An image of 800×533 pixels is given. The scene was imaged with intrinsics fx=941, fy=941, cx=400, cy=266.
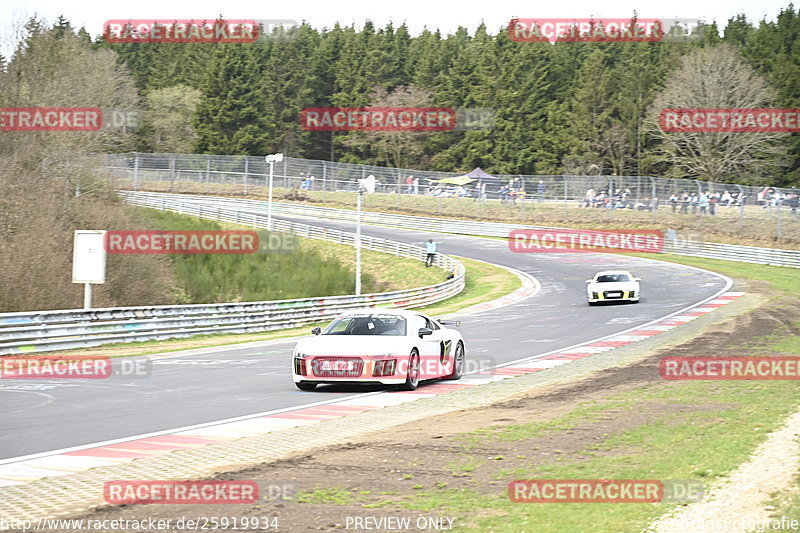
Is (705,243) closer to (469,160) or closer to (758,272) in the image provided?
(758,272)

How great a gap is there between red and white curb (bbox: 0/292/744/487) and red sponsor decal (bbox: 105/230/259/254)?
62.1 ft

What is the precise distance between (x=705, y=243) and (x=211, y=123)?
212 feet

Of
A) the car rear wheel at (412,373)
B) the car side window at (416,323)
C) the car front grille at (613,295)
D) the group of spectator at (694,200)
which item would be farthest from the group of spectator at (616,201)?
the car rear wheel at (412,373)

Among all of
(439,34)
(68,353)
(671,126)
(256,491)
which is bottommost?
(68,353)

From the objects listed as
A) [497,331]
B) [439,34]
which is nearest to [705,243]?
[497,331]

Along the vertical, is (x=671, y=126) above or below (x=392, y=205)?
above

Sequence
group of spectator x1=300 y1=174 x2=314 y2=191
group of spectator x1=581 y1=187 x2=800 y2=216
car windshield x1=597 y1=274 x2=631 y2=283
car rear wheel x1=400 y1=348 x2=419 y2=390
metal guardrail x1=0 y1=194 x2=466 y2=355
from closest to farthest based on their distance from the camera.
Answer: car rear wheel x1=400 y1=348 x2=419 y2=390 → metal guardrail x1=0 y1=194 x2=466 y2=355 → car windshield x1=597 y1=274 x2=631 y2=283 → group of spectator x1=581 y1=187 x2=800 y2=216 → group of spectator x1=300 y1=174 x2=314 y2=191

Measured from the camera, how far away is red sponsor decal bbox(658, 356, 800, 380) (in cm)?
1548

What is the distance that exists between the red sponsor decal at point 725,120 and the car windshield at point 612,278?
40.9 m

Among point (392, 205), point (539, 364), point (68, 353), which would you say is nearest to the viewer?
point (539, 364)

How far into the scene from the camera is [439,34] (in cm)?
12769

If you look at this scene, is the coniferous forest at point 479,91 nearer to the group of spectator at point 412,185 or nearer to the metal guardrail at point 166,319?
the group of spectator at point 412,185

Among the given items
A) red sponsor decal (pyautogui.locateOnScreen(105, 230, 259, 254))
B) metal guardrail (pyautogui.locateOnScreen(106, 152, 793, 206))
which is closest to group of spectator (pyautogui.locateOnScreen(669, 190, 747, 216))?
metal guardrail (pyautogui.locateOnScreen(106, 152, 793, 206))

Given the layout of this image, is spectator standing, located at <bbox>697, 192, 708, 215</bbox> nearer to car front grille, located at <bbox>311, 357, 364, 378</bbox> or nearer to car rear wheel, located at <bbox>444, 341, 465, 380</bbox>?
car rear wheel, located at <bbox>444, 341, 465, 380</bbox>
